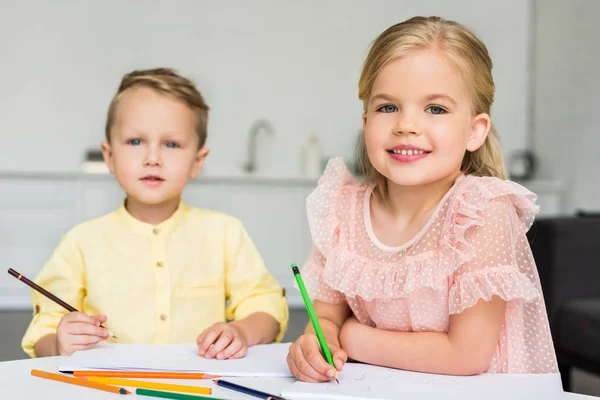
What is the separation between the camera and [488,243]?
2.85ft

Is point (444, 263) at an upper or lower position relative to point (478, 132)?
lower

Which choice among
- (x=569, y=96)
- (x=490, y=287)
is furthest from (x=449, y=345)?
(x=569, y=96)

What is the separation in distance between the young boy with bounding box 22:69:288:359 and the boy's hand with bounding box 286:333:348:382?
A: 31 centimetres

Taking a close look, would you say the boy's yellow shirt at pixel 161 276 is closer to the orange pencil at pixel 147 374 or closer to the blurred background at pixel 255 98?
the orange pencil at pixel 147 374

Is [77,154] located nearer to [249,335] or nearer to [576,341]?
[576,341]

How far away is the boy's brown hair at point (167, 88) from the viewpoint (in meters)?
1.19

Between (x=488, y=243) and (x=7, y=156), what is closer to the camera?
(x=488, y=243)

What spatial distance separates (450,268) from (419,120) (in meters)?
0.19

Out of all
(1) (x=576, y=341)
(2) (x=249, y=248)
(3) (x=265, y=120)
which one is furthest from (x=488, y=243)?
(3) (x=265, y=120)

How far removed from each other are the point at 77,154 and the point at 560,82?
3.21 meters

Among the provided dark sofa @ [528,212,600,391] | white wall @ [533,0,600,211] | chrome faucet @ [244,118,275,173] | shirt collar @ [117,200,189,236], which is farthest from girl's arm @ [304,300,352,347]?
chrome faucet @ [244,118,275,173]

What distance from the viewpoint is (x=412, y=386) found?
73 cm

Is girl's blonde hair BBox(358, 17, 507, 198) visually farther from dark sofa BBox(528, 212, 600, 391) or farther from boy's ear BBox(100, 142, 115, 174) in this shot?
dark sofa BBox(528, 212, 600, 391)

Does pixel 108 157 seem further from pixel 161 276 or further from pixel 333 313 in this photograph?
pixel 333 313
